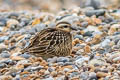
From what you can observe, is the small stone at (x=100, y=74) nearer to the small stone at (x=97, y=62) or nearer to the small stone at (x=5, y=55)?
the small stone at (x=97, y=62)

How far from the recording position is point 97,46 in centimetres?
893

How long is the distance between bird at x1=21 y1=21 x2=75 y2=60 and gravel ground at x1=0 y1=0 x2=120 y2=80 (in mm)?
135

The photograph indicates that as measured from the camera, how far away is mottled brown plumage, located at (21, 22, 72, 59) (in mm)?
8203

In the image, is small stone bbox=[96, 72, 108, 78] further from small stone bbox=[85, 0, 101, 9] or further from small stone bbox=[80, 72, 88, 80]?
small stone bbox=[85, 0, 101, 9]

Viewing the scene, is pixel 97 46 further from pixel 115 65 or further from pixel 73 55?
pixel 115 65

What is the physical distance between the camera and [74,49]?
29.1ft

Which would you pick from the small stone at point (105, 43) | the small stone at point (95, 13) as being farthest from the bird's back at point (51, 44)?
the small stone at point (95, 13)

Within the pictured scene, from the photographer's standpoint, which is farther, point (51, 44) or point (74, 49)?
point (74, 49)

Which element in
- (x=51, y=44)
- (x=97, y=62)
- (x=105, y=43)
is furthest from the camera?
(x=105, y=43)

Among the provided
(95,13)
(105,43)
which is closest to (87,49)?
(105,43)

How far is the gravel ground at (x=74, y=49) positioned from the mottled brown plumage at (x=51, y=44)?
0.45 feet

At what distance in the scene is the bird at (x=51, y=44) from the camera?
8.20m

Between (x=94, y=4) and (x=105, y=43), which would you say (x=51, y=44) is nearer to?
(x=105, y=43)

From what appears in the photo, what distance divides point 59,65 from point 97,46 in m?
1.46
